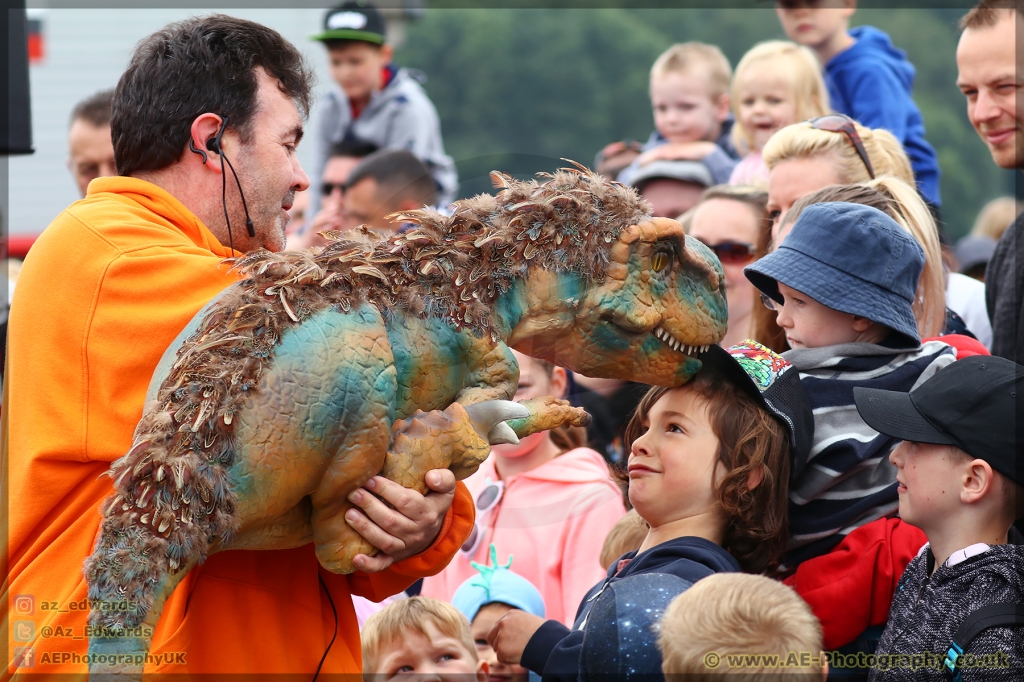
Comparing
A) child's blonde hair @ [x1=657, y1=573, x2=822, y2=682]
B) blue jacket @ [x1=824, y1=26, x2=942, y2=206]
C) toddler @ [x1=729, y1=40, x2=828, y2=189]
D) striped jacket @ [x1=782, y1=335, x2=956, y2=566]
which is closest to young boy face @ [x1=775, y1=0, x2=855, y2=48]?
blue jacket @ [x1=824, y1=26, x2=942, y2=206]

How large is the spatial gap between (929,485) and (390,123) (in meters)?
6.14

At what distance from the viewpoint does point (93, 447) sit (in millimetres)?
2322

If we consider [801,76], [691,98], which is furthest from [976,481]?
[691,98]

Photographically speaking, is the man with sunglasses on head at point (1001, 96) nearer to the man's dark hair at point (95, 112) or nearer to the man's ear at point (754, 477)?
the man's ear at point (754, 477)

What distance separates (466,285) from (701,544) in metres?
1.11

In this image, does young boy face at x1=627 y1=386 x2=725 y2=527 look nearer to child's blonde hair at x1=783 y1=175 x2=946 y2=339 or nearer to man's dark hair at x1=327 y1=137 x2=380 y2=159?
child's blonde hair at x1=783 y1=175 x2=946 y2=339

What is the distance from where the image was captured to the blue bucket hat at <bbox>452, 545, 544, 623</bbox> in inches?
138

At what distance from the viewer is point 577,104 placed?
20.2 metres

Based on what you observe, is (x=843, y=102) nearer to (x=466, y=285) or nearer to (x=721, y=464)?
(x=721, y=464)

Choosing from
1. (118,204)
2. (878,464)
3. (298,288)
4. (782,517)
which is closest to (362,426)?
(298,288)

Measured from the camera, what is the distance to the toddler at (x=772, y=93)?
18.5 feet

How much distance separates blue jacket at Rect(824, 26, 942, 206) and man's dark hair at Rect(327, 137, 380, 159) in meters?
3.40

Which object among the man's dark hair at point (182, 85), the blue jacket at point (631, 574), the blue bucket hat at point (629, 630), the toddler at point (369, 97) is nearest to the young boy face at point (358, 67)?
the toddler at point (369, 97)

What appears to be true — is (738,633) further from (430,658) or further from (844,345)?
(430,658)
